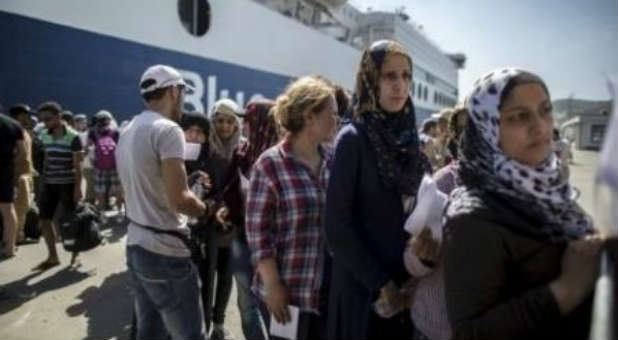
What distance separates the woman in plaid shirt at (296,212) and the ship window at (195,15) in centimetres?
971

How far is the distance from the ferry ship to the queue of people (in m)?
5.98

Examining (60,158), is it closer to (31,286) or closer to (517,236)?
(31,286)

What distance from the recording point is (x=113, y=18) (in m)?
9.07

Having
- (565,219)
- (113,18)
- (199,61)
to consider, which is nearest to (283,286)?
(565,219)

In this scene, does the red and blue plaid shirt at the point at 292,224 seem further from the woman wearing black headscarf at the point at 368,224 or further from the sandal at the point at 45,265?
the sandal at the point at 45,265

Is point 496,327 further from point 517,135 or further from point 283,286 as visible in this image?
point 283,286

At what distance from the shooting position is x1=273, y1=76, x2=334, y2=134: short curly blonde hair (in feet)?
6.29

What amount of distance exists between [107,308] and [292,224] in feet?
9.06

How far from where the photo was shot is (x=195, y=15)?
1138cm

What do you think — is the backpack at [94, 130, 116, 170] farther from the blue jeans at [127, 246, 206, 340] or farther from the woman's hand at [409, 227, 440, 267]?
the woman's hand at [409, 227, 440, 267]

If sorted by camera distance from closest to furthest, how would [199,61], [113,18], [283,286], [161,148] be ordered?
1. [283,286]
2. [161,148]
3. [113,18]
4. [199,61]

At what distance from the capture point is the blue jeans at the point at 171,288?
2.20m

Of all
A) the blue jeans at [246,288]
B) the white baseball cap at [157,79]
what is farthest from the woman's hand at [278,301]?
the white baseball cap at [157,79]

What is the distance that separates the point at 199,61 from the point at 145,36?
168cm
